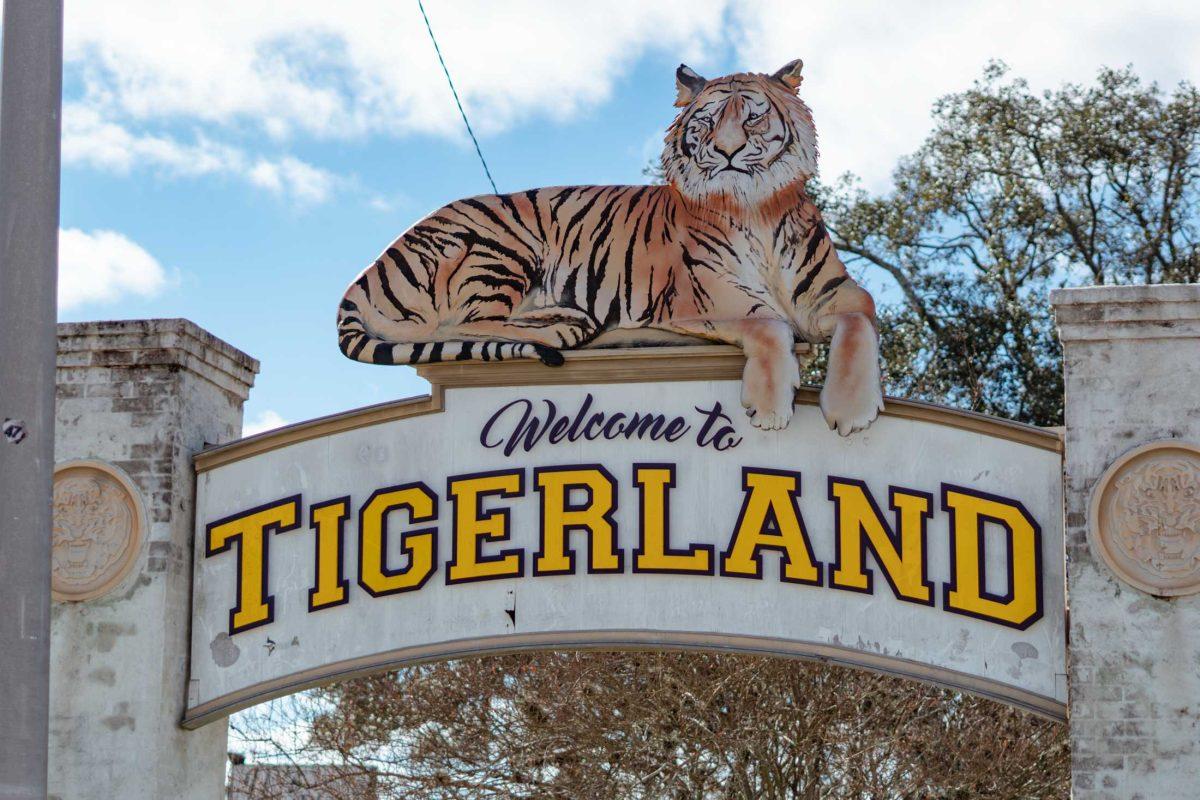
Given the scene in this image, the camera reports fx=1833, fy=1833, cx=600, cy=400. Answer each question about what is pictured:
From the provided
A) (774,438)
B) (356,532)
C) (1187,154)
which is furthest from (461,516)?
(1187,154)

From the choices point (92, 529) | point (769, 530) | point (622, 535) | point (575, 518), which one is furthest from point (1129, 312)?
point (92, 529)

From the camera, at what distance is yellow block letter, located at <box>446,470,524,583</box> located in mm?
10586

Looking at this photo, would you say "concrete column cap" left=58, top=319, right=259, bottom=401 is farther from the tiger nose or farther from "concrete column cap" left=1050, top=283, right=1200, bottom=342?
"concrete column cap" left=1050, top=283, right=1200, bottom=342

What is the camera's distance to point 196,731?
1100 cm

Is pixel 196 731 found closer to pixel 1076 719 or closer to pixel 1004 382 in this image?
pixel 1076 719

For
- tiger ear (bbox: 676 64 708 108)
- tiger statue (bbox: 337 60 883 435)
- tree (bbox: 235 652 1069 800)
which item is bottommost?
tree (bbox: 235 652 1069 800)

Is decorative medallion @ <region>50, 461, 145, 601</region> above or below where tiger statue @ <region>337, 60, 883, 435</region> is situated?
below

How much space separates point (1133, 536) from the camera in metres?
9.61

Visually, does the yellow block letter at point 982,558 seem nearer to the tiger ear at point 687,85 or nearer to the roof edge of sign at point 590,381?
the roof edge of sign at point 590,381

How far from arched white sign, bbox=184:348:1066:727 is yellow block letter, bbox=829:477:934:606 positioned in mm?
12

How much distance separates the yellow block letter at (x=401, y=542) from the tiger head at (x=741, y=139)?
246cm

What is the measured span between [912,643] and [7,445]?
5337 mm

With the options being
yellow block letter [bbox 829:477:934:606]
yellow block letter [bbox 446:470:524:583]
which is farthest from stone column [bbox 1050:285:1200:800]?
yellow block letter [bbox 446:470:524:583]

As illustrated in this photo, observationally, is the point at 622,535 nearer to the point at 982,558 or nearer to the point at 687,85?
the point at 982,558
